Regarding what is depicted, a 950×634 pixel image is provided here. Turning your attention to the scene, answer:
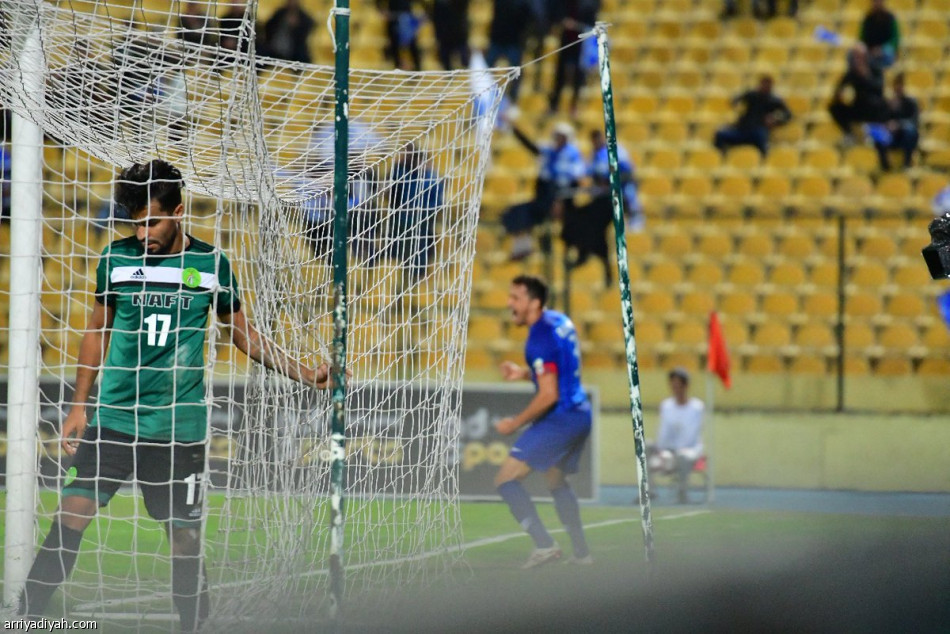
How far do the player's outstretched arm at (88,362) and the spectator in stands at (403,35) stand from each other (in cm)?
1086

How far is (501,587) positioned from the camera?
7371 mm

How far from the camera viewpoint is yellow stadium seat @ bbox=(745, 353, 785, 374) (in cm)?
1438

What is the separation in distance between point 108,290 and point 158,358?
1.11ft

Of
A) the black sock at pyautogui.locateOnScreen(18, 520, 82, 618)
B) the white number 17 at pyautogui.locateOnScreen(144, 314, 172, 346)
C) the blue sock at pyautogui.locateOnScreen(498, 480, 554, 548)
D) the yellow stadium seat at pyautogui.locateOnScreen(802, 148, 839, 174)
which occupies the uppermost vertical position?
the yellow stadium seat at pyautogui.locateOnScreen(802, 148, 839, 174)

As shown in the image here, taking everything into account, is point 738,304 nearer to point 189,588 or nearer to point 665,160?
point 665,160

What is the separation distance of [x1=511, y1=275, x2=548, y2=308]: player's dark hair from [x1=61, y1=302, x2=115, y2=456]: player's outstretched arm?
346 centimetres

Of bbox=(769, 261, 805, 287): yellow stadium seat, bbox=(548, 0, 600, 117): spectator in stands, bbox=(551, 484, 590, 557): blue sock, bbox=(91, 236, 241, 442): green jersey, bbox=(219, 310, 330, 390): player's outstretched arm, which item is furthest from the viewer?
bbox=(548, 0, 600, 117): spectator in stands

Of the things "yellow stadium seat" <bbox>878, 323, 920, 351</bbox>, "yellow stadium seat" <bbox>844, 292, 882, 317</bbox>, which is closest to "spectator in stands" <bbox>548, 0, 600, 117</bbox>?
"yellow stadium seat" <bbox>844, 292, 882, 317</bbox>

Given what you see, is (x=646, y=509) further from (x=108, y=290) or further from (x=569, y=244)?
(x=569, y=244)

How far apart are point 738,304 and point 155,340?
10.2 meters

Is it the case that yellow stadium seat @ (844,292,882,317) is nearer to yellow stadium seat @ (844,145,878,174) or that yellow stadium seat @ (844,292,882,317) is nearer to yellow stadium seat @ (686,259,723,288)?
yellow stadium seat @ (686,259,723,288)

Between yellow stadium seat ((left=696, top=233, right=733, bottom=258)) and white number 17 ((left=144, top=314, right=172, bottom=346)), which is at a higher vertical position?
yellow stadium seat ((left=696, top=233, right=733, bottom=258))

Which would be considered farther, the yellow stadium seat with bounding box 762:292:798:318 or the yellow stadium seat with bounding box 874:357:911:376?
the yellow stadium seat with bounding box 762:292:798:318

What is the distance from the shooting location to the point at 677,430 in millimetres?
12609
